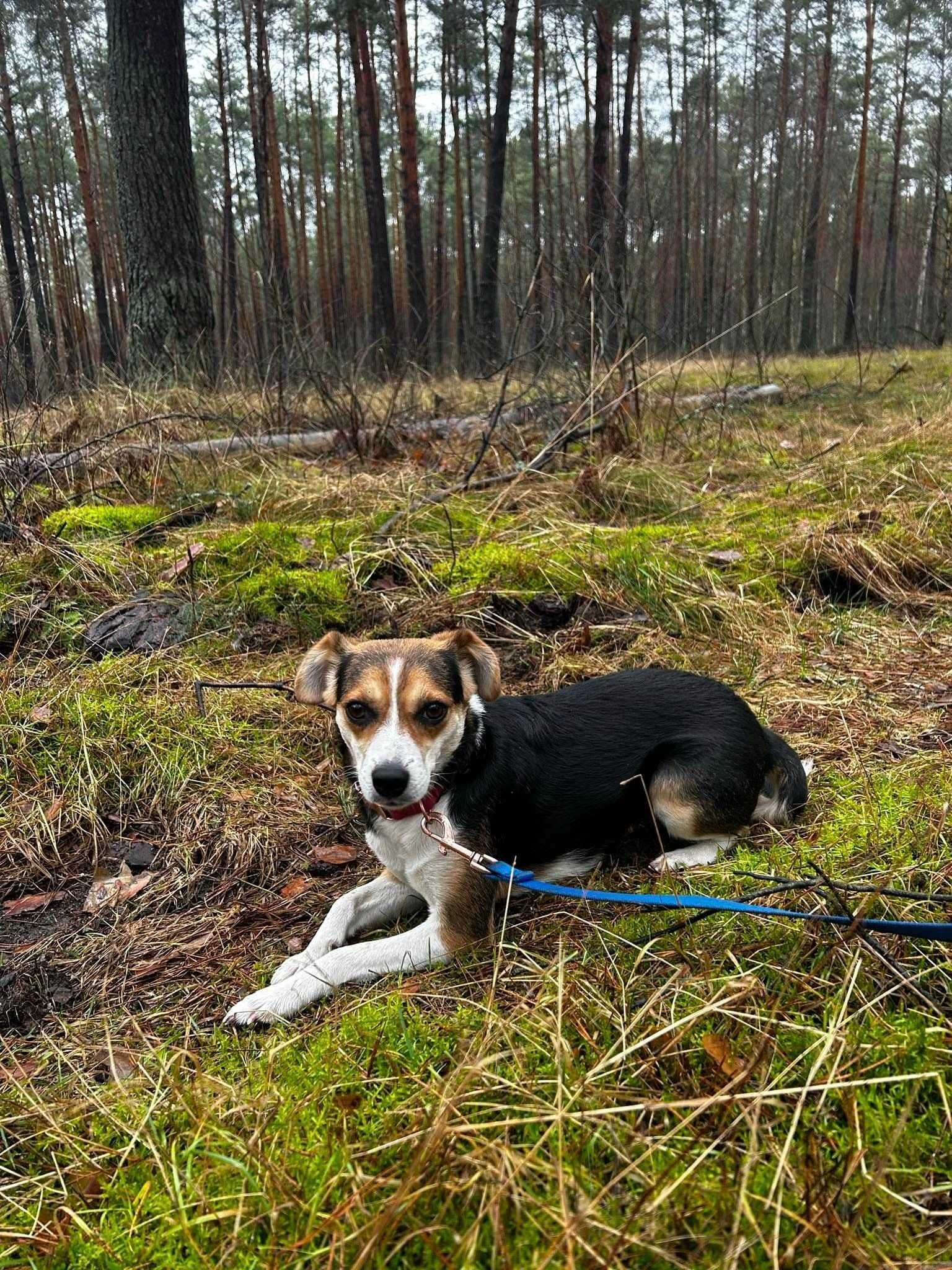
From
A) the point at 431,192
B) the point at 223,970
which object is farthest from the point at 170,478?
the point at 431,192

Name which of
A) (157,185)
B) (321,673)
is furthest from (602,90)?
(321,673)

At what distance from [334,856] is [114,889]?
80 centimetres

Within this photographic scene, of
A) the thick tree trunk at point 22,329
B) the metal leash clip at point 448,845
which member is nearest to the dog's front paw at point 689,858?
the metal leash clip at point 448,845

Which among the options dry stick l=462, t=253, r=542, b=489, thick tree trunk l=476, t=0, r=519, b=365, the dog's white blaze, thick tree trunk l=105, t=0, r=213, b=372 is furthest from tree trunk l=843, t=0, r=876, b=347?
the dog's white blaze

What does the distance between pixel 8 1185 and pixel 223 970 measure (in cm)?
98

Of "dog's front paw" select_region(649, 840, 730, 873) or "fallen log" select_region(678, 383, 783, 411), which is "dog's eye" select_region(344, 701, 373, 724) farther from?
"fallen log" select_region(678, 383, 783, 411)

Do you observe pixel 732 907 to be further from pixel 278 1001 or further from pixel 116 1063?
pixel 116 1063

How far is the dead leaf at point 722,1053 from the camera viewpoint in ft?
5.90

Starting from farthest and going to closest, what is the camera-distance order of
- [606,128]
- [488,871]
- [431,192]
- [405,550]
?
[431,192], [606,128], [405,550], [488,871]

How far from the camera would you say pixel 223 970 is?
2.79 metres

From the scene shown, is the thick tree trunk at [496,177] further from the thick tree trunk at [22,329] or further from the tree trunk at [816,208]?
the tree trunk at [816,208]

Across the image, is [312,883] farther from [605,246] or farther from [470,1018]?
[605,246]

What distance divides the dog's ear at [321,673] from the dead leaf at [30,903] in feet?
3.75

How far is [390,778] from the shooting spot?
2.60 metres
